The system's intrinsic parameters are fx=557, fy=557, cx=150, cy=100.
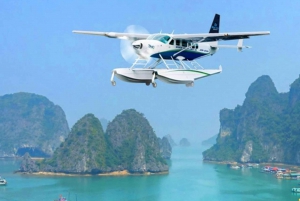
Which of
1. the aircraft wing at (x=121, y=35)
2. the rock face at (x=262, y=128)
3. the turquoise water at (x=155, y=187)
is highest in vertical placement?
the rock face at (x=262, y=128)

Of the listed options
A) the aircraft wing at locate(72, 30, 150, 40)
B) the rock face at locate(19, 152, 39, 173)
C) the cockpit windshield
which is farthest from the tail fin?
the rock face at locate(19, 152, 39, 173)

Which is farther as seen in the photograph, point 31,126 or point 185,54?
point 31,126

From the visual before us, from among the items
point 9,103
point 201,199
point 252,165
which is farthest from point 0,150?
point 201,199

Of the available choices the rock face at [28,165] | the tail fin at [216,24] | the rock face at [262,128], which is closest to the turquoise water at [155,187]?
the rock face at [28,165]

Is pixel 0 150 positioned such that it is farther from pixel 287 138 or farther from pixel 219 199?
pixel 219 199

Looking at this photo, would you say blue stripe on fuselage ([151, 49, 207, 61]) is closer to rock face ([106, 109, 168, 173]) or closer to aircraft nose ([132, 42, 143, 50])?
aircraft nose ([132, 42, 143, 50])

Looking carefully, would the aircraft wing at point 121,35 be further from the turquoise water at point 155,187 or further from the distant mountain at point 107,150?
the distant mountain at point 107,150

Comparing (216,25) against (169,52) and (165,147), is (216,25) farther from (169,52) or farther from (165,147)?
(165,147)

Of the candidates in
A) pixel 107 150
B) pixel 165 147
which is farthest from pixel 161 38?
pixel 165 147
